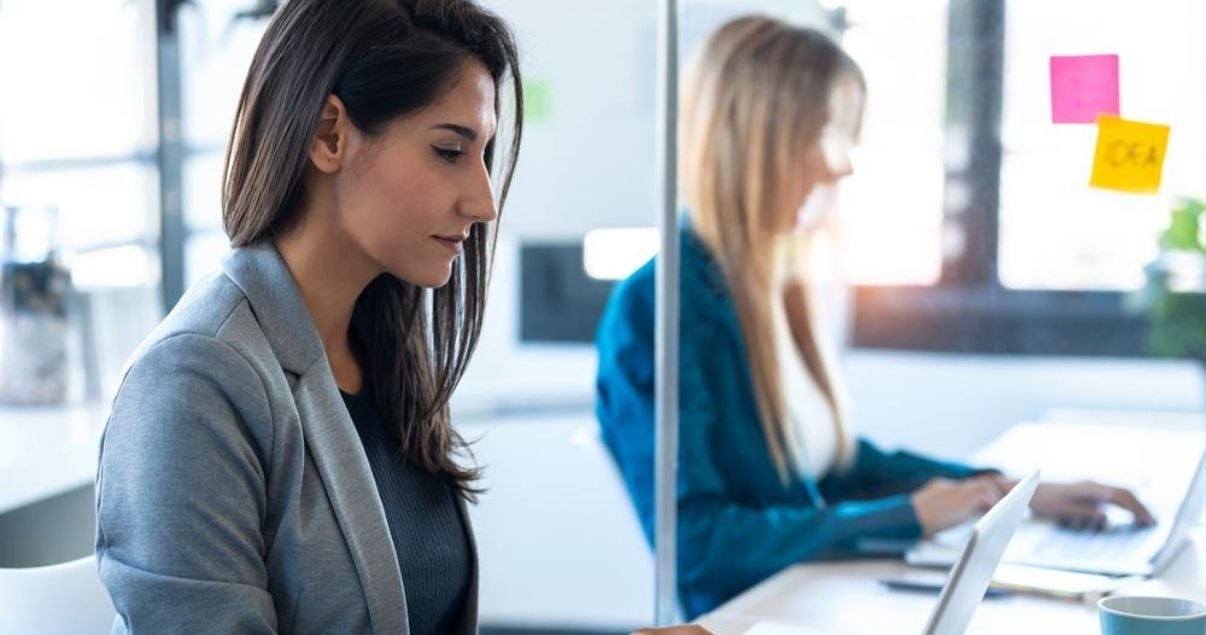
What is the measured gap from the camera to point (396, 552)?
1353mm

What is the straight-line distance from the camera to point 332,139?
132cm

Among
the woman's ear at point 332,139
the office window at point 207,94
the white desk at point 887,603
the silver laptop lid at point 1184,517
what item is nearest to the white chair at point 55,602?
the woman's ear at point 332,139

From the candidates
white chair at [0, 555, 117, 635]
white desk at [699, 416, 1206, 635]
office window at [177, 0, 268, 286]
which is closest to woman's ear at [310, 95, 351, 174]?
white chair at [0, 555, 117, 635]

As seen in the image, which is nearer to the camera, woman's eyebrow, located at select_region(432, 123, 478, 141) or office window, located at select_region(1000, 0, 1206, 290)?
woman's eyebrow, located at select_region(432, 123, 478, 141)

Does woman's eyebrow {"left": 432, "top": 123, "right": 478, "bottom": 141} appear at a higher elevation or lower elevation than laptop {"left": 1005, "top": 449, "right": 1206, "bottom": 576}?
higher

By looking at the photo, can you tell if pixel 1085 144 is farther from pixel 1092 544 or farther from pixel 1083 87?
pixel 1092 544

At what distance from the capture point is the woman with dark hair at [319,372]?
117cm

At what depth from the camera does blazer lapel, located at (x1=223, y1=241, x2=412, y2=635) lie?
4.17 ft

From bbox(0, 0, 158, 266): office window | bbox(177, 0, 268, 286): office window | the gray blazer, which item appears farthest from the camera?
bbox(177, 0, 268, 286): office window

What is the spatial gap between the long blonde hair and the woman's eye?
24.1 inches

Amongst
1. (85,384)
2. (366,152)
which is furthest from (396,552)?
(85,384)

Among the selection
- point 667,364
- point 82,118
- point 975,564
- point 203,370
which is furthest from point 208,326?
point 82,118

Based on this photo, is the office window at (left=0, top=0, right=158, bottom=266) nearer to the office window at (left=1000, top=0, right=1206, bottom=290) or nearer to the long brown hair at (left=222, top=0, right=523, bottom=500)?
the long brown hair at (left=222, top=0, right=523, bottom=500)

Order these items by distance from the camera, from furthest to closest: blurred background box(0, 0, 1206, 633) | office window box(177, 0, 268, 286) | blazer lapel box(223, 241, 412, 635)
→ office window box(177, 0, 268, 286)
blurred background box(0, 0, 1206, 633)
blazer lapel box(223, 241, 412, 635)
